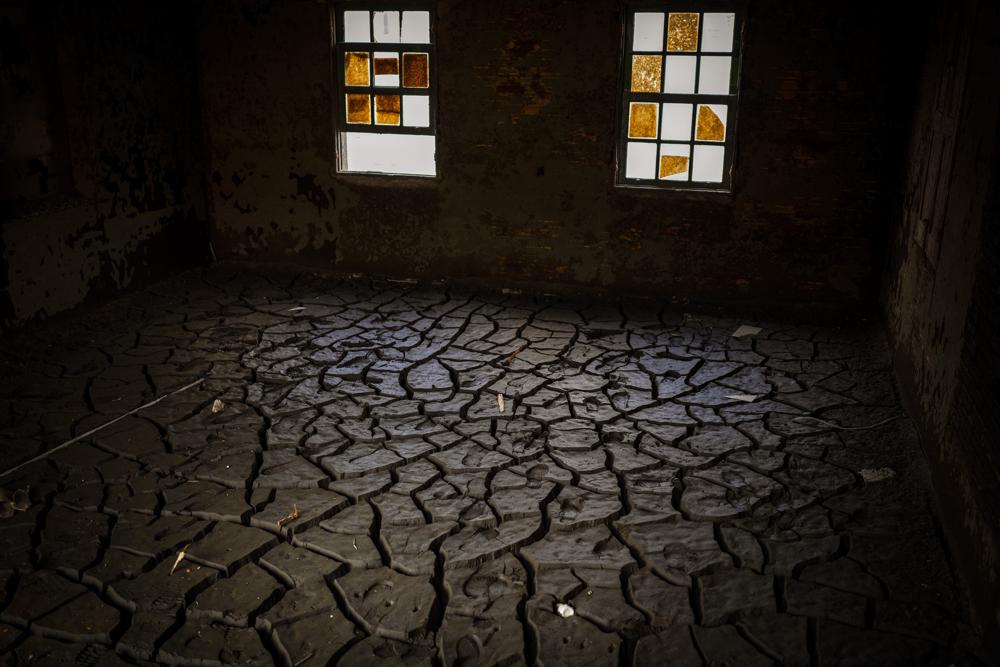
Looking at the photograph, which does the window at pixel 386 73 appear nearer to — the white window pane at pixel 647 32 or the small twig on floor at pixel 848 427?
the white window pane at pixel 647 32

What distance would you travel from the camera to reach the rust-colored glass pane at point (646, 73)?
275 inches

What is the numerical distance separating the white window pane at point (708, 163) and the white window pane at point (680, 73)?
51 centimetres

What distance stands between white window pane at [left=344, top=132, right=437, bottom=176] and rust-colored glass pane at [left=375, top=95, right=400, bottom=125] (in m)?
0.16

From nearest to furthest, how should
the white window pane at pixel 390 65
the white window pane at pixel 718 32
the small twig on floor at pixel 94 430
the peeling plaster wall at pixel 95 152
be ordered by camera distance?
the small twig on floor at pixel 94 430 < the peeling plaster wall at pixel 95 152 < the white window pane at pixel 718 32 < the white window pane at pixel 390 65

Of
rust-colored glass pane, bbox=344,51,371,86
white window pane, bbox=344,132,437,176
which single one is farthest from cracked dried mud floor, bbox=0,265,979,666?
rust-colored glass pane, bbox=344,51,371,86

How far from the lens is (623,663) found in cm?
314

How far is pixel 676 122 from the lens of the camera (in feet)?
23.2

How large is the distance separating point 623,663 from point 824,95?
203 inches

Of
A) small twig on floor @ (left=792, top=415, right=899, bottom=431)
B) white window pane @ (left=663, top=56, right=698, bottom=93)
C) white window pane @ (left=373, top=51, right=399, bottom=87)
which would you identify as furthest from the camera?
white window pane @ (left=373, top=51, right=399, bottom=87)

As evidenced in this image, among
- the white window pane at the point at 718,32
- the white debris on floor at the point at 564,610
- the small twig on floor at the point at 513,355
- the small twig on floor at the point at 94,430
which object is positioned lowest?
the white debris on floor at the point at 564,610

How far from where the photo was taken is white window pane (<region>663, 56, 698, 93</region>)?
691cm

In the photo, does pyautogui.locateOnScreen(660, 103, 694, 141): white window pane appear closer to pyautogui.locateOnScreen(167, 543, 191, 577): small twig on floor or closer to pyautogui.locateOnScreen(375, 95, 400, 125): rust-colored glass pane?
pyautogui.locateOnScreen(375, 95, 400, 125): rust-colored glass pane

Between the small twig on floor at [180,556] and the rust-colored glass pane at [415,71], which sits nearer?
the small twig on floor at [180,556]

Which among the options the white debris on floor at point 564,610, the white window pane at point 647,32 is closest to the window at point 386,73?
the white window pane at point 647,32
